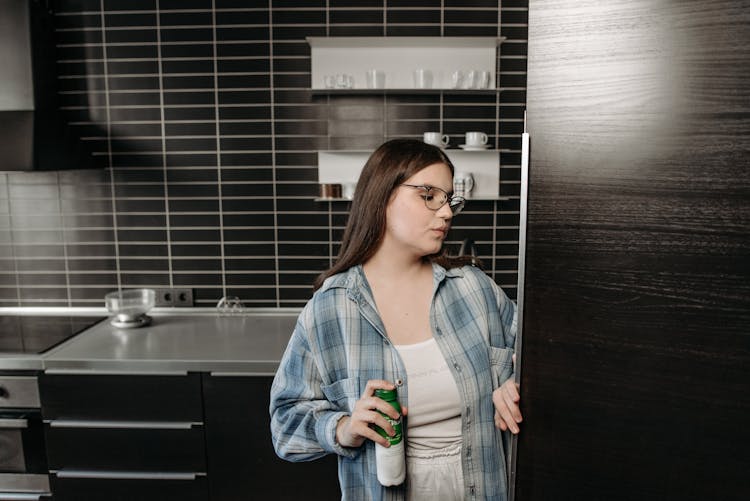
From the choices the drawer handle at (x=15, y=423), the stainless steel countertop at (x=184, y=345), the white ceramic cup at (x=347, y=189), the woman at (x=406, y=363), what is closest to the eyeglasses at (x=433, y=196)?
the woman at (x=406, y=363)

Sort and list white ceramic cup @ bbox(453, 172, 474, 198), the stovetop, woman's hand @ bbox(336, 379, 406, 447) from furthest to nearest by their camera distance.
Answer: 1. white ceramic cup @ bbox(453, 172, 474, 198)
2. the stovetop
3. woman's hand @ bbox(336, 379, 406, 447)

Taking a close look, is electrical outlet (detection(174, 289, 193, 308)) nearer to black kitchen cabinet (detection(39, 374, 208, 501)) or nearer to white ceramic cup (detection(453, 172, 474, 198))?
black kitchen cabinet (detection(39, 374, 208, 501))

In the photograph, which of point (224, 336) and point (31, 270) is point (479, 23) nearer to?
point (224, 336)

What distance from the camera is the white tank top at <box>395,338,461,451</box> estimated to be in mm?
1329

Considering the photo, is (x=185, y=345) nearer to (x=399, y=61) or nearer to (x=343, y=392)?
(x=343, y=392)

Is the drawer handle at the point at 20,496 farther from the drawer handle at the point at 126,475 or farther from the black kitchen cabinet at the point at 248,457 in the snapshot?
the black kitchen cabinet at the point at 248,457

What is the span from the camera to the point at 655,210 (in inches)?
31.0

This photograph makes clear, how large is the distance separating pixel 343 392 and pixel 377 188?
0.44 meters

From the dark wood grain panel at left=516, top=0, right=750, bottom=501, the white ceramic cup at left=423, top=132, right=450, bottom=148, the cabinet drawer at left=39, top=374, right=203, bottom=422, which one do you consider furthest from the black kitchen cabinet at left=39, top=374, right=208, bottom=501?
the dark wood grain panel at left=516, top=0, right=750, bottom=501

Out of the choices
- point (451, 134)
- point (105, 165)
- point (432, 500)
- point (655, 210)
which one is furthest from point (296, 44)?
point (655, 210)

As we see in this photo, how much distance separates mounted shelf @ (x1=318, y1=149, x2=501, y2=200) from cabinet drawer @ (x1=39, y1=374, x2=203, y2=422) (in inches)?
41.6

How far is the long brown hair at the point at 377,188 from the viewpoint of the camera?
135 cm

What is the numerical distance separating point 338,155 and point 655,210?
83.3 inches

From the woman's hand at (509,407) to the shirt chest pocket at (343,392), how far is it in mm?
380
